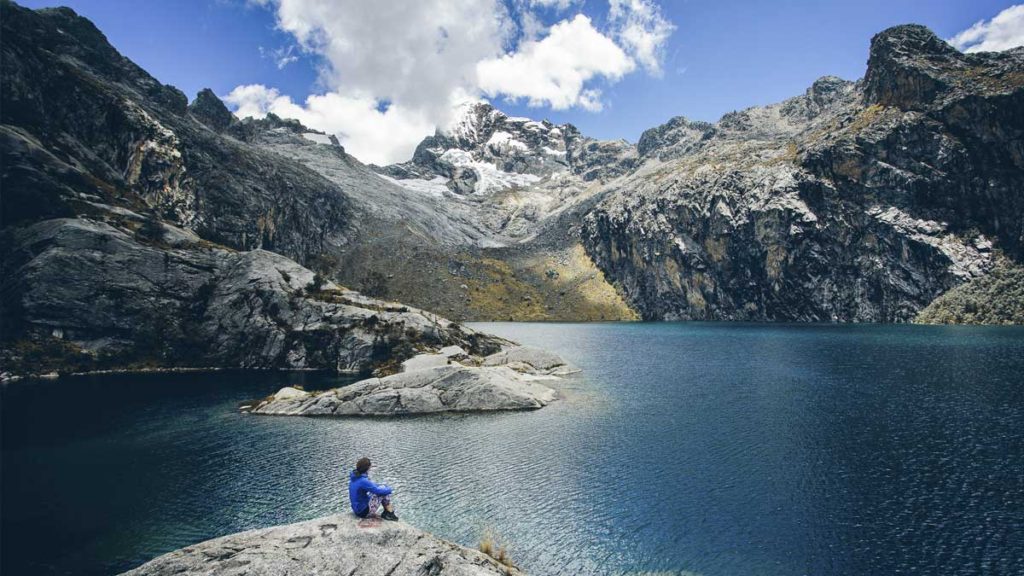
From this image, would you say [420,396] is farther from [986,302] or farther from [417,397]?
[986,302]

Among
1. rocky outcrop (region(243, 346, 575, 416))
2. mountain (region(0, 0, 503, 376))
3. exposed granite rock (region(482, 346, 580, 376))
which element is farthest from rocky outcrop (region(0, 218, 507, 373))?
rocky outcrop (region(243, 346, 575, 416))

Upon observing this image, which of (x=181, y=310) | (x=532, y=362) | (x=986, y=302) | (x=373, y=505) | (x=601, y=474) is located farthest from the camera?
(x=986, y=302)

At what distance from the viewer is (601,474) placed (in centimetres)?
3681

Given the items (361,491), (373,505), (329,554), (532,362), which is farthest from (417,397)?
(329,554)

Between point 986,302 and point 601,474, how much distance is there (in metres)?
172

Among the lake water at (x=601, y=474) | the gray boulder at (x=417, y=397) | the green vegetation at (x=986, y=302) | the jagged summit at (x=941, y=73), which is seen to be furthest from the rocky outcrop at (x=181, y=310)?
the jagged summit at (x=941, y=73)

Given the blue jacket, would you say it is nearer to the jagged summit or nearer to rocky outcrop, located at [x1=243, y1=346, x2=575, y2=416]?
rocky outcrop, located at [x1=243, y1=346, x2=575, y2=416]

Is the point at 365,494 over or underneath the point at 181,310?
underneath

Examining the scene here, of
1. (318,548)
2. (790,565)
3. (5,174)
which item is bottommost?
(790,565)

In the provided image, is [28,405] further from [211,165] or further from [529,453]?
[211,165]

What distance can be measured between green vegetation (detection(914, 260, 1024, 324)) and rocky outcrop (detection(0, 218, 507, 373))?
14492 centimetres

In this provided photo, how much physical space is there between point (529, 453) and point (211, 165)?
580 feet

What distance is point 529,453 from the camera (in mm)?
42312

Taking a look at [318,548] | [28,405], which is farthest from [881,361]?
[28,405]
